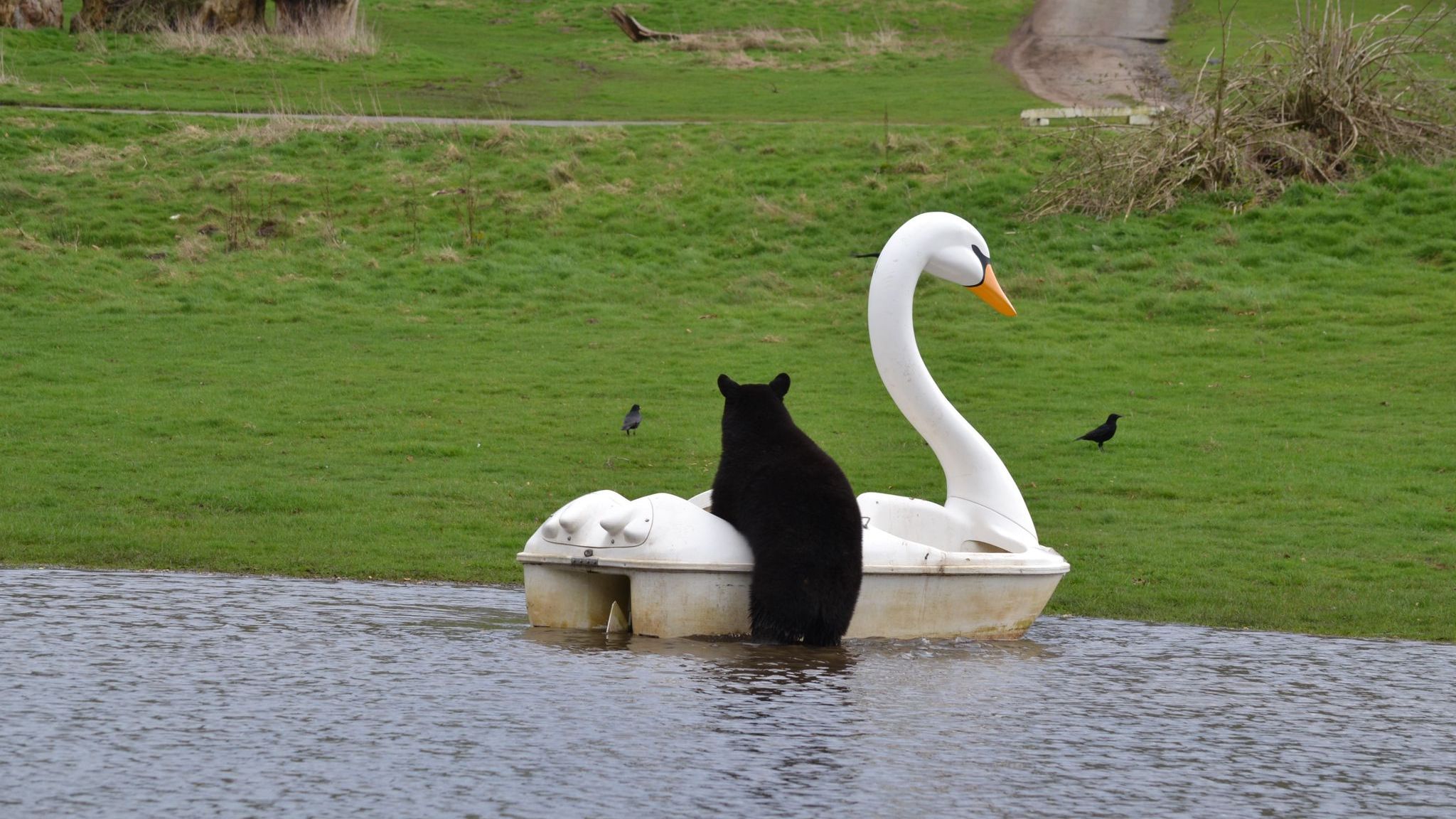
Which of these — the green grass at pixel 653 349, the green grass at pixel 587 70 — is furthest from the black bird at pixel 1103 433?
the green grass at pixel 587 70

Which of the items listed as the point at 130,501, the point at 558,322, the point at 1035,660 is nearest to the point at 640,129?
the point at 558,322

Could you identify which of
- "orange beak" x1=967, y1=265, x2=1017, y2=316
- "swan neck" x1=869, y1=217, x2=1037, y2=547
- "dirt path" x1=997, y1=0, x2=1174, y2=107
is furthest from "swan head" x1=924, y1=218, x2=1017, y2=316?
"dirt path" x1=997, y1=0, x2=1174, y2=107

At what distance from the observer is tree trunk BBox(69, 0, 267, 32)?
4441 cm

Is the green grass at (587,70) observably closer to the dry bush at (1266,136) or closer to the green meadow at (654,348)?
the green meadow at (654,348)

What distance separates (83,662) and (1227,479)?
10.3 m

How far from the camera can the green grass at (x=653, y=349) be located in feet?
44.3

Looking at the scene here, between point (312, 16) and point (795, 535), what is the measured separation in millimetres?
39368

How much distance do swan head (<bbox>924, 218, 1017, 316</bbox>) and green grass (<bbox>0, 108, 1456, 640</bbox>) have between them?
7.60 ft

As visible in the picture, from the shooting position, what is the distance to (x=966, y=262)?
37.2 ft

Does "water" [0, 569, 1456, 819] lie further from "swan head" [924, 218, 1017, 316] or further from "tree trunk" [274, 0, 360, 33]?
"tree trunk" [274, 0, 360, 33]

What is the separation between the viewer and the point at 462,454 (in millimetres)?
16469

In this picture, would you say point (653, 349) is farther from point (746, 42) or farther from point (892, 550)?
point (746, 42)

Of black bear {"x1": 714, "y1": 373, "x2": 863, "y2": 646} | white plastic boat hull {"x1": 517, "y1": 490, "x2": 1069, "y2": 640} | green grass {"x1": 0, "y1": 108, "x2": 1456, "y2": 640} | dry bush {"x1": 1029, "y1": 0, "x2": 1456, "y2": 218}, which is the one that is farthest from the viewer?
dry bush {"x1": 1029, "y1": 0, "x2": 1456, "y2": 218}

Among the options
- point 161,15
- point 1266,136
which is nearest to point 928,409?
point 1266,136
